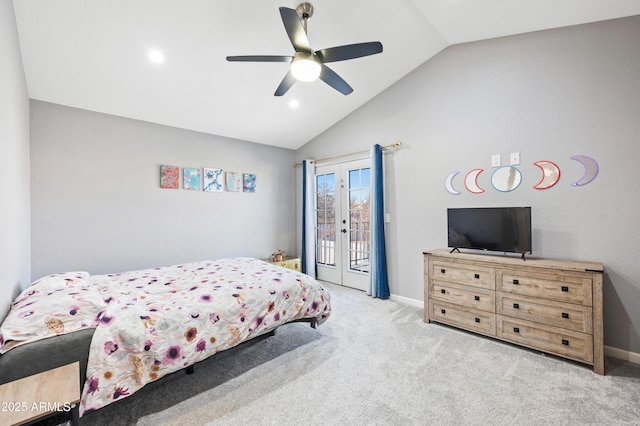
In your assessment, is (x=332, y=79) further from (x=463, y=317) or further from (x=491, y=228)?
(x=463, y=317)

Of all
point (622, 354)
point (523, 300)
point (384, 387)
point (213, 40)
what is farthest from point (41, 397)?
point (622, 354)

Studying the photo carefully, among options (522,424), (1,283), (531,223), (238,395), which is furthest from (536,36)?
(1,283)

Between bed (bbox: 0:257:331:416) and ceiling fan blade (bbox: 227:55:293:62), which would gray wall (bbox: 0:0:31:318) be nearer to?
bed (bbox: 0:257:331:416)

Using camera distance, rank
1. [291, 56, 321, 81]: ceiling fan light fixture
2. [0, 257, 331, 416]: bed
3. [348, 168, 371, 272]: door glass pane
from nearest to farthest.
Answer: [0, 257, 331, 416]: bed
[291, 56, 321, 81]: ceiling fan light fixture
[348, 168, 371, 272]: door glass pane

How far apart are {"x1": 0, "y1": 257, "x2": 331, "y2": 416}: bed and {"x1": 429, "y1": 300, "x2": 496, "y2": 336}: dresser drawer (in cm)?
128

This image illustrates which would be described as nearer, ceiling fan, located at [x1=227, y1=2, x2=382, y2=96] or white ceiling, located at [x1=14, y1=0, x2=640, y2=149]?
ceiling fan, located at [x1=227, y1=2, x2=382, y2=96]

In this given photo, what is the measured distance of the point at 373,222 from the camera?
13.2ft

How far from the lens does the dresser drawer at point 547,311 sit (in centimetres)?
226

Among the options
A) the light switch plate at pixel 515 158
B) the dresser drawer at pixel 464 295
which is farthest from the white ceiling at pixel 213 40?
the dresser drawer at pixel 464 295

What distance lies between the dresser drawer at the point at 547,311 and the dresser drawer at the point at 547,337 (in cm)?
5

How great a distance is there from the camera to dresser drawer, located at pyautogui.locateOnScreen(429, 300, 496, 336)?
2.76 m

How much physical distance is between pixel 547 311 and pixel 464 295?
0.68m

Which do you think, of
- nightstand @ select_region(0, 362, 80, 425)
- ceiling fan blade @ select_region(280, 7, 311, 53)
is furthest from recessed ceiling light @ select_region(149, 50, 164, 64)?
nightstand @ select_region(0, 362, 80, 425)

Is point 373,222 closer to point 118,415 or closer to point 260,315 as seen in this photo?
point 260,315
